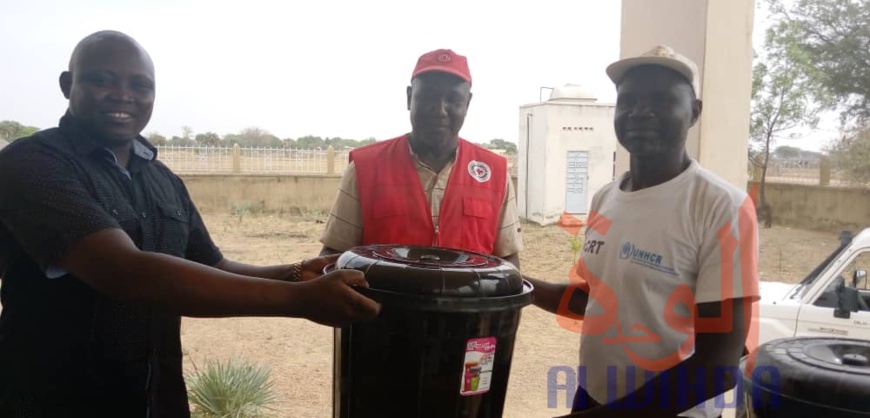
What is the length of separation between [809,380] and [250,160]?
65.0 feet

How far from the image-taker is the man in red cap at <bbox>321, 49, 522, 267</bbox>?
252cm

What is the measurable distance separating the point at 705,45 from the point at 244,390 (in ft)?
13.4

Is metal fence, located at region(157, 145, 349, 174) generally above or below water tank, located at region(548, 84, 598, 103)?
below

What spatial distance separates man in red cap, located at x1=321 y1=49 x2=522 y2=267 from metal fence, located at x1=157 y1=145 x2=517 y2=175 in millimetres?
17576

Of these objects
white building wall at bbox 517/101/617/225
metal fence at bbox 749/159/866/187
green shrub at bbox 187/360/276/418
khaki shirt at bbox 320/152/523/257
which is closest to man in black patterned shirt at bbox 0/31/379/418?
khaki shirt at bbox 320/152/523/257

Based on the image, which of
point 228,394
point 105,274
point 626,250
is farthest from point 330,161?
point 105,274

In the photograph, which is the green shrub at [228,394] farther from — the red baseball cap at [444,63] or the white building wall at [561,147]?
the white building wall at [561,147]

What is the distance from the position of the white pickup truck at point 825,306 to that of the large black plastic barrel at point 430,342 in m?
3.89

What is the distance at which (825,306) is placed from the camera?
196 inches

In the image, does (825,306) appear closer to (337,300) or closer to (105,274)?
(337,300)

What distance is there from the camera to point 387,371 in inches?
62.0

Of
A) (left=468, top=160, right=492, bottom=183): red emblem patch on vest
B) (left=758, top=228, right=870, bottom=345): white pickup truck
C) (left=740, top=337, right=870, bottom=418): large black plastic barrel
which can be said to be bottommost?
(left=758, top=228, right=870, bottom=345): white pickup truck

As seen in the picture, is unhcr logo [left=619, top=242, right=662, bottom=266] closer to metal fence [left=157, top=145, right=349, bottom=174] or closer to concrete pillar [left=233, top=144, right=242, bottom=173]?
metal fence [left=157, top=145, right=349, bottom=174]

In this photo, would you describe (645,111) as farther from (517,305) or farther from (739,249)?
(517,305)
